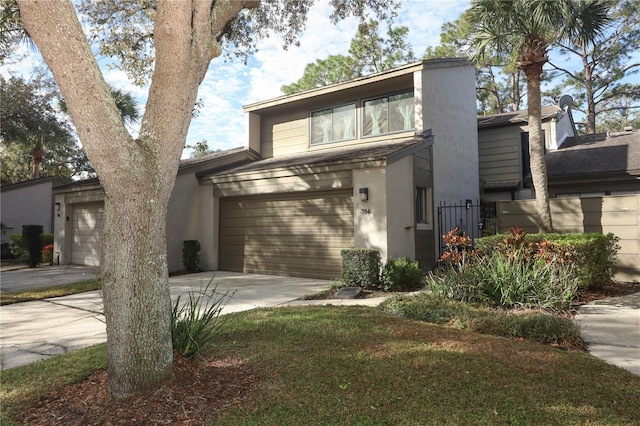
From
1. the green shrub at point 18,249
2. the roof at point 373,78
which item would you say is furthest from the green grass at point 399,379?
the green shrub at point 18,249

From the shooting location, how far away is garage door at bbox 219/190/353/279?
10.1m

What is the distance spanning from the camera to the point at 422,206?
11039 mm

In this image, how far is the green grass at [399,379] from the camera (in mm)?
2727

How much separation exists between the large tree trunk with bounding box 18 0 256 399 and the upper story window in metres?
9.57

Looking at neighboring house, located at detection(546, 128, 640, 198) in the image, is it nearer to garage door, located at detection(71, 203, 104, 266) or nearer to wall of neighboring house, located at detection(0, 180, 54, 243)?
garage door, located at detection(71, 203, 104, 266)

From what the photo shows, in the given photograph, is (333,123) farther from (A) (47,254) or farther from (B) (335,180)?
(A) (47,254)

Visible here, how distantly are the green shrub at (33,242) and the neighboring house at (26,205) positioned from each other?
17.5ft

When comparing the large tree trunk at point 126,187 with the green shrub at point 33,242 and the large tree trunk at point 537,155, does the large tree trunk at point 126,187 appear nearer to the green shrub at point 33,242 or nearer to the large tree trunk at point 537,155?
the large tree trunk at point 537,155

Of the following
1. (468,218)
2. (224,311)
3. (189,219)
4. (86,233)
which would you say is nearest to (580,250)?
(468,218)

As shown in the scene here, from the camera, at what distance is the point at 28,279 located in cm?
1164

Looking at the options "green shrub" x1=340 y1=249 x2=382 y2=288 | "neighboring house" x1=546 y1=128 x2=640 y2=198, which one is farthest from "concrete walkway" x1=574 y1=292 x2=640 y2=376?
"neighboring house" x1=546 y1=128 x2=640 y2=198

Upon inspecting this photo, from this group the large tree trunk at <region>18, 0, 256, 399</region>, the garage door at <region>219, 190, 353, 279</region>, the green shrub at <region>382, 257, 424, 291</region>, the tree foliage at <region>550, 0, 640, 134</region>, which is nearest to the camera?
the large tree trunk at <region>18, 0, 256, 399</region>

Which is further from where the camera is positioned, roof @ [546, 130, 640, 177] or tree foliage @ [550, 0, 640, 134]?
tree foliage @ [550, 0, 640, 134]

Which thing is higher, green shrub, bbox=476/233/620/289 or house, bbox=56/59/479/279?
house, bbox=56/59/479/279
